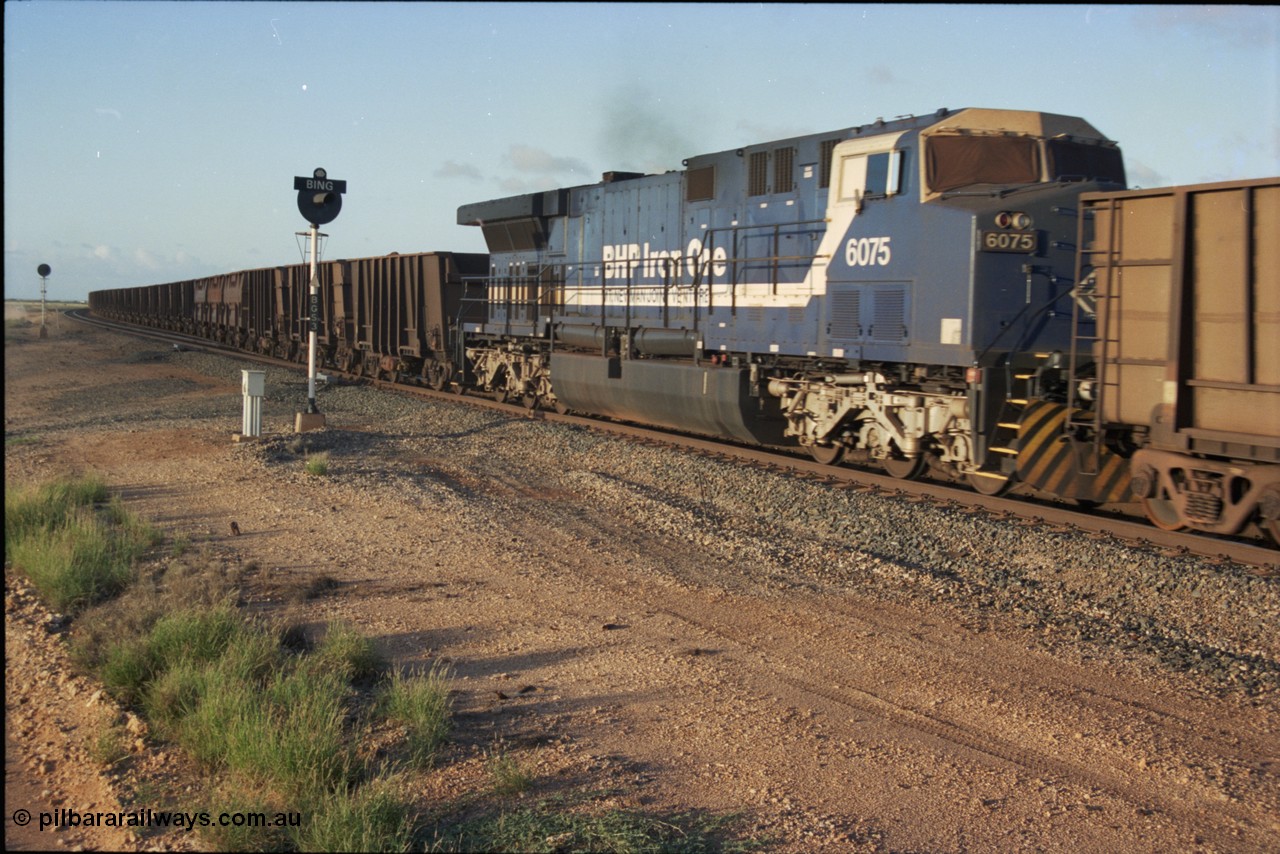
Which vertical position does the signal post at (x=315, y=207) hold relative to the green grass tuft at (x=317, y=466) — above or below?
above

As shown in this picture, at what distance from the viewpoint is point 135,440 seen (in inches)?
603

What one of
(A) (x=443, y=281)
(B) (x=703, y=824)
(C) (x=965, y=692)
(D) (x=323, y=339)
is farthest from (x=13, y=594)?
(D) (x=323, y=339)

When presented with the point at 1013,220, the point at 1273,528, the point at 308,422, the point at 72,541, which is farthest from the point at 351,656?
the point at 308,422

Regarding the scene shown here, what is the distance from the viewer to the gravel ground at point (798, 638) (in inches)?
182

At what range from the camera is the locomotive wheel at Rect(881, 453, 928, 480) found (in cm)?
1220

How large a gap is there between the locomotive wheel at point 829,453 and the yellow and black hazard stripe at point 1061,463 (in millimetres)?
3284

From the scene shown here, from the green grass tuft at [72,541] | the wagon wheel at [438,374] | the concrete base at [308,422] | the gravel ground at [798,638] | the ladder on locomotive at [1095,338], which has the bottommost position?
the gravel ground at [798,638]

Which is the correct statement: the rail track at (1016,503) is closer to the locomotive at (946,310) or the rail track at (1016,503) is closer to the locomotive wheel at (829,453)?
the locomotive wheel at (829,453)

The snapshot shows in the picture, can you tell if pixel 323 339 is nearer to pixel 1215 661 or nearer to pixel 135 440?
pixel 135 440

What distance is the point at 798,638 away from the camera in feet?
22.4

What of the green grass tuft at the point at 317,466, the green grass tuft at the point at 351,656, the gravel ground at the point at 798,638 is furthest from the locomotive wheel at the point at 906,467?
the green grass tuft at the point at 351,656

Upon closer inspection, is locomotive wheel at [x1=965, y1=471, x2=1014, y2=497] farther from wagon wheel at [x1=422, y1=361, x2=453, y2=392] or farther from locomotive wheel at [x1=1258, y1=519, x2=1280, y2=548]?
wagon wheel at [x1=422, y1=361, x2=453, y2=392]

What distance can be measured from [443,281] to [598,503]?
1373cm

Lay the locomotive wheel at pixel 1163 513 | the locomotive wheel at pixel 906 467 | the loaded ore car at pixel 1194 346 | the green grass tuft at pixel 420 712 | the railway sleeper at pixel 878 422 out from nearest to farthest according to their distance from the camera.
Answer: the green grass tuft at pixel 420 712
the loaded ore car at pixel 1194 346
the locomotive wheel at pixel 1163 513
the railway sleeper at pixel 878 422
the locomotive wheel at pixel 906 467
